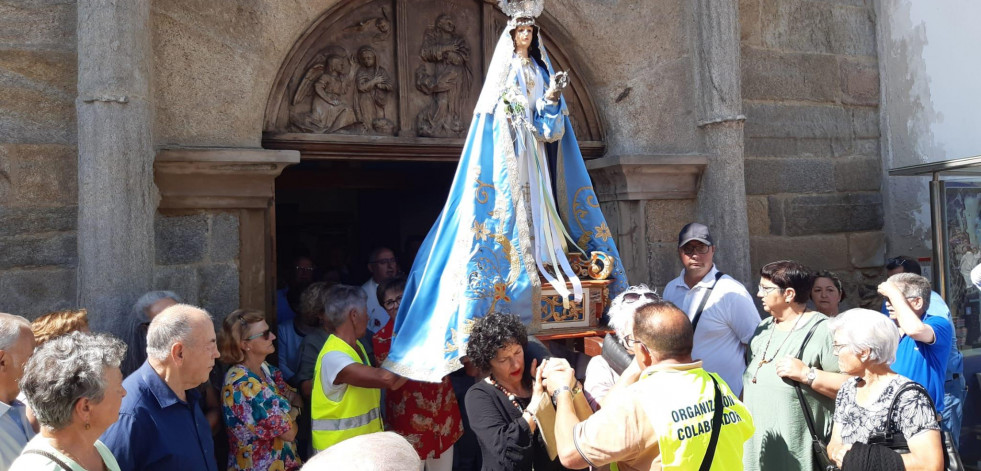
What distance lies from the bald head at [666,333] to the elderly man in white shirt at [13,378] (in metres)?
1.85

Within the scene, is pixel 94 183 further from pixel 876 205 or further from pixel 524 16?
pixel 876 205

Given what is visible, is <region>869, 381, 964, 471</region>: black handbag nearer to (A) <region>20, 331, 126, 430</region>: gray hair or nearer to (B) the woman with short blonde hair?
(A) <region>20, 331, 126, 430</region>: gray hair

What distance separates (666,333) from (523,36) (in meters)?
1.82

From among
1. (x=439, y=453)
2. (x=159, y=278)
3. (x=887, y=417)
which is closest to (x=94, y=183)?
(x=159, y=278)

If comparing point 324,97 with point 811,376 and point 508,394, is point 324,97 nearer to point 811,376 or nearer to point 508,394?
point 508,394

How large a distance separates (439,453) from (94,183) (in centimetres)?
197

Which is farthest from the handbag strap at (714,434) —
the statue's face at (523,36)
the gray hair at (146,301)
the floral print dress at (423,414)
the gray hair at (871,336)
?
the gray hair at (146,301)

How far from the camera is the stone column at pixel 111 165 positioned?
11.9 ft

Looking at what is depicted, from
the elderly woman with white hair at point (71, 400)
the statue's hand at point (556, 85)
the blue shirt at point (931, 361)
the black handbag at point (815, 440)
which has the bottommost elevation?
the black handbag at point (815, 440)

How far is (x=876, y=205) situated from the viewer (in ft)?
19.3

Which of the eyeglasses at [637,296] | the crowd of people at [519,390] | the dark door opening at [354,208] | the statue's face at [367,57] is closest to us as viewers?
the crowd of people at [519,390]

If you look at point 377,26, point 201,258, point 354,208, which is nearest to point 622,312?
point 201,258

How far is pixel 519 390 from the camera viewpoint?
294 centimetres

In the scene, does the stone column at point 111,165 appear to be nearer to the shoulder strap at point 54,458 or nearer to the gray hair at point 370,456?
the shoulder strap at point 54,458
